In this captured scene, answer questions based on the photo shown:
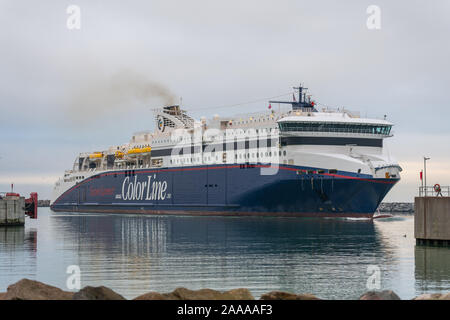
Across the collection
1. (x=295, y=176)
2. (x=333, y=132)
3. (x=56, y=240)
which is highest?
(x=333, y=132)

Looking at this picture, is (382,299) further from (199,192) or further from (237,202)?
(199,192)

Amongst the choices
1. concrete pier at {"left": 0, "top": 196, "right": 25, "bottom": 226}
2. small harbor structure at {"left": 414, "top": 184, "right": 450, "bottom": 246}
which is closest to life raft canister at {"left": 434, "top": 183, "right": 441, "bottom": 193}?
small harbor structure at {"left": 414, "top": 184, "right": 450, "bottom": 246}

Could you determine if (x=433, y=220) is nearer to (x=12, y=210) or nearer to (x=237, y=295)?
(x=237, y=295)

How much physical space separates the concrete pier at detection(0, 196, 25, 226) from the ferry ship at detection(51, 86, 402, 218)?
15992 millimetres

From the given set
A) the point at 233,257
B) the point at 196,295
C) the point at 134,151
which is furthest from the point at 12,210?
the point at 196,295

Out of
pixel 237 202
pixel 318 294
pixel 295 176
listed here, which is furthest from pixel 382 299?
pixel 237 202

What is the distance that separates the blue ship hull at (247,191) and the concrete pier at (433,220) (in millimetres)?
17842

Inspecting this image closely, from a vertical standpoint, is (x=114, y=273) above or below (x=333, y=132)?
below

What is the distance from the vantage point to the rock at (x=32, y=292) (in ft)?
40.4

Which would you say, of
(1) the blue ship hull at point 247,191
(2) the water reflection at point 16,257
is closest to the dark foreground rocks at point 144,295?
(2) the water reflection at point 16,257

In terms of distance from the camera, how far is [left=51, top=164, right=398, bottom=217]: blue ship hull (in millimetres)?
47156

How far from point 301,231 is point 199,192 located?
67.8ft

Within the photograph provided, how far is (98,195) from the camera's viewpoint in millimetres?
72312

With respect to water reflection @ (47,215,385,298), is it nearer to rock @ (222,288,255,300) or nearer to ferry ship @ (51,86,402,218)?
rock @ (222,288,255,300)
